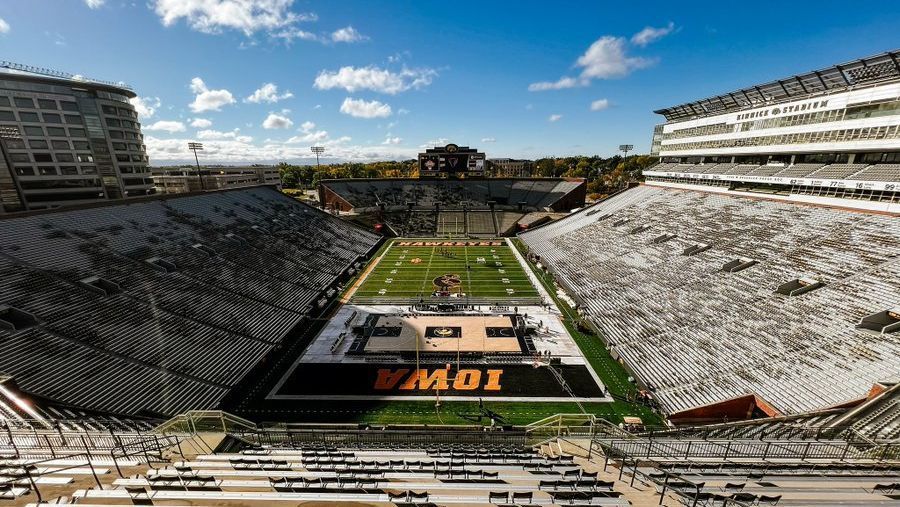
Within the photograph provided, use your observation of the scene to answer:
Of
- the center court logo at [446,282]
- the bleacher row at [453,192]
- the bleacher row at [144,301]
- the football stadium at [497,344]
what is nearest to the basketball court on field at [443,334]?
the football stadium at [497,344]

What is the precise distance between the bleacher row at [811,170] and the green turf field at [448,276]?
85.1 feet

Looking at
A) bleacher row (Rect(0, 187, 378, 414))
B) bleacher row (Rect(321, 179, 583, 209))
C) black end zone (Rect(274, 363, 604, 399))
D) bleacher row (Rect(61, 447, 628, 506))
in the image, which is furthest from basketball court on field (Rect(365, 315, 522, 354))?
bleacher row (Rect(321, 179, 583, 209))

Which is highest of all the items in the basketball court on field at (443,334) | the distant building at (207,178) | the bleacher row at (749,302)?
the distant building at (207,178)

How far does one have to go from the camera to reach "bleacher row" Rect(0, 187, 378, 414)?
15773 millimetres

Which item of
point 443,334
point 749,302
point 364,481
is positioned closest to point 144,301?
point 443,334

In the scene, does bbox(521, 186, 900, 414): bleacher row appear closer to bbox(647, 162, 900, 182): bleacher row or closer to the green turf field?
bbox(647, 162, 900, 182): bleacher row

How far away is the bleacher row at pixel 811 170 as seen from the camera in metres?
24.8

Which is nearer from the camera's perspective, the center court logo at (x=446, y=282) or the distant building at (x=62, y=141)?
the center court logo at (x=446, y=282)

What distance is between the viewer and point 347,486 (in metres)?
7.90

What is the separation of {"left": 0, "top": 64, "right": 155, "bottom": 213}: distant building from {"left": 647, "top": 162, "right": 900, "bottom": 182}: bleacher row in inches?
3388

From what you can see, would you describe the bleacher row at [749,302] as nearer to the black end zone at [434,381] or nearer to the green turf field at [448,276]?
the black end zone at [434,381]

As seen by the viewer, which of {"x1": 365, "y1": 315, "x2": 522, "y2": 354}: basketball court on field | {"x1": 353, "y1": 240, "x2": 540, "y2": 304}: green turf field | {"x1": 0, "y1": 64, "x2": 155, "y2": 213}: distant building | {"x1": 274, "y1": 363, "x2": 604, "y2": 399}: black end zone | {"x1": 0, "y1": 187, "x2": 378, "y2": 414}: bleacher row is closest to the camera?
{"x1": 0, "y1": 187, "x2": 378, "y2": 414}: bleacher row

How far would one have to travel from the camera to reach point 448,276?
128 ft

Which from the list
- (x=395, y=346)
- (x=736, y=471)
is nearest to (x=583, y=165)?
(x=395, y=346)
